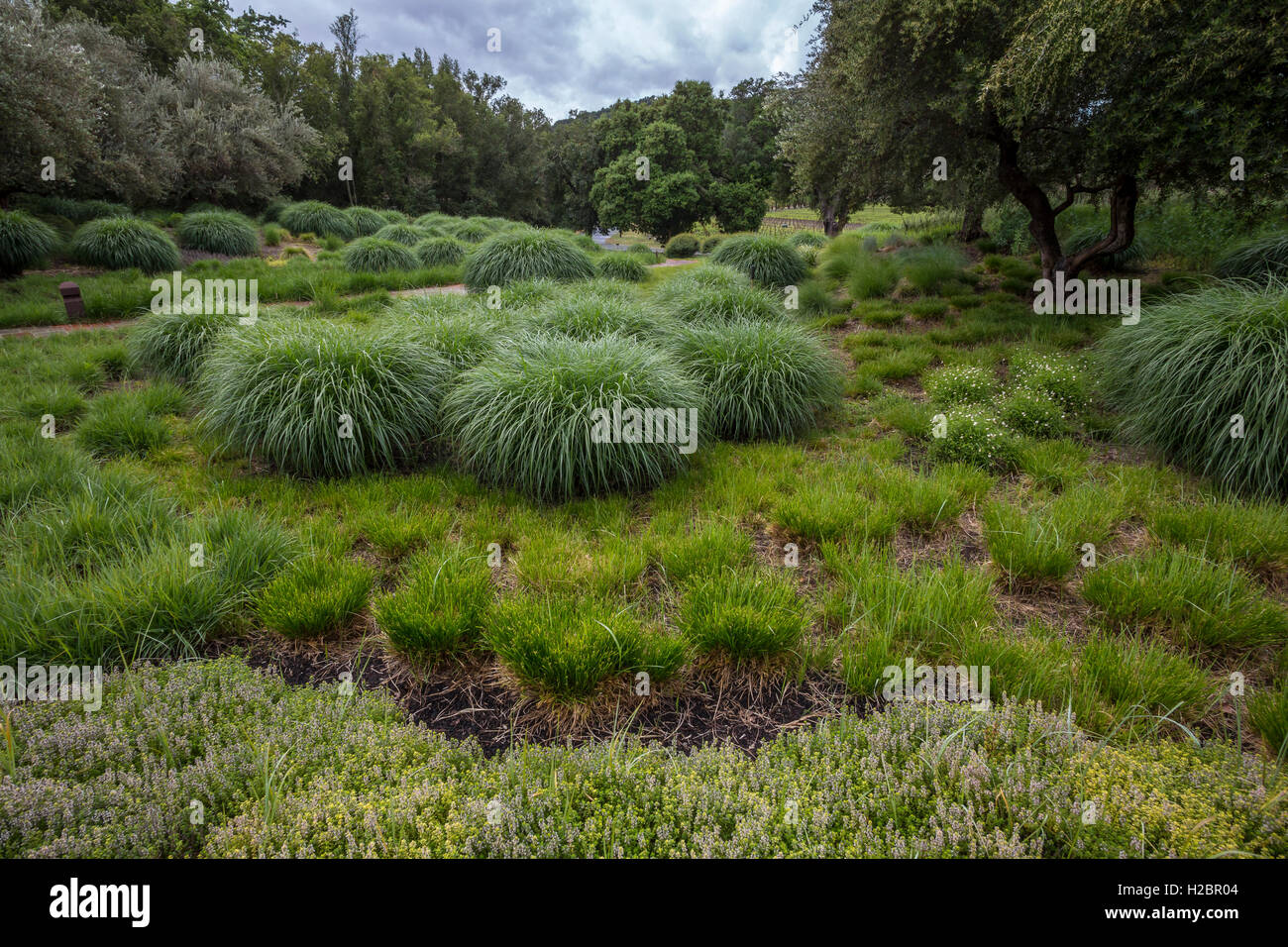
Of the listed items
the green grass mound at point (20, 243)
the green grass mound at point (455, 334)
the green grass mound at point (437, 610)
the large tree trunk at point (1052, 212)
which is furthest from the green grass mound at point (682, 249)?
the green grass mound at point (437, 610)

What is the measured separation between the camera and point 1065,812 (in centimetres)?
153

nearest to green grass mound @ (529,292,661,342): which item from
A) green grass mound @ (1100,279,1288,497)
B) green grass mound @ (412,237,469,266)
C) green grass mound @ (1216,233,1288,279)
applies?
green grass mound @ (1100,279,1288,497)

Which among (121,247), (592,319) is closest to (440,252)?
(121,247)

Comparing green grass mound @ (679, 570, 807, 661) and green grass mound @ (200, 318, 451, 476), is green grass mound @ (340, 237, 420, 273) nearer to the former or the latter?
green grass mound @ (200, 318, 451, 476)

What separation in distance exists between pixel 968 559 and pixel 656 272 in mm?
11048

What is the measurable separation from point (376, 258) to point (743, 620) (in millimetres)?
10646

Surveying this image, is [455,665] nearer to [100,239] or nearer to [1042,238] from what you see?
[1042,238]

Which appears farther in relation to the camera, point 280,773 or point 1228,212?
point 1228,212

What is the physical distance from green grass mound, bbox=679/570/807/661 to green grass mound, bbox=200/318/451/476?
2.63 m

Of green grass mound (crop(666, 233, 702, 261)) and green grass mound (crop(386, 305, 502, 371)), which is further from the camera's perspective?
green grass mound (crop(666, 233, 702, 261))

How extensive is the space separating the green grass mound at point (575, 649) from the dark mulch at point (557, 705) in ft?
0.21

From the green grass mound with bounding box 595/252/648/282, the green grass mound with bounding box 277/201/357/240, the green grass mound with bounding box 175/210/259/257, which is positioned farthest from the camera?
the green grass mound with bounding box 277/201/357/240

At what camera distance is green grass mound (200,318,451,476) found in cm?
A: 399
